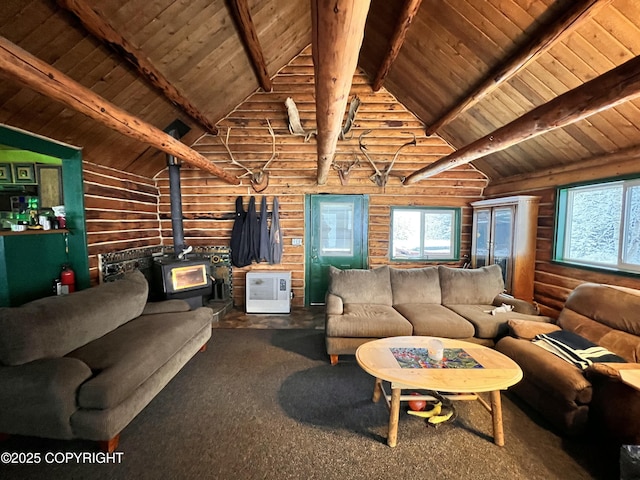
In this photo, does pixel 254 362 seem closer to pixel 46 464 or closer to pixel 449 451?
pixel 46 464

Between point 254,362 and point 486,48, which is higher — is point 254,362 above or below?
below

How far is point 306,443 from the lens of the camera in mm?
1747

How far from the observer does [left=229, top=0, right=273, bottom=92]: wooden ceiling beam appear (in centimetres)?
253

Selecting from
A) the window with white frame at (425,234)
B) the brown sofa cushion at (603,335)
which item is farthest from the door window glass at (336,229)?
the brown sofa cushion at (603,335)

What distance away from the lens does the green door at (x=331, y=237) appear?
15.4ft

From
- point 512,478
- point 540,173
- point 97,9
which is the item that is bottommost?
point 512,478

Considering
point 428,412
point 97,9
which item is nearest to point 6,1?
point 97,9

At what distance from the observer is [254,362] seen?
2.78 metres

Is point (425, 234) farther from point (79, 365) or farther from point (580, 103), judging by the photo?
point (79, 365)

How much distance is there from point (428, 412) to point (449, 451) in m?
0.25

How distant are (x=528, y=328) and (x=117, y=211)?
5250 millimetres

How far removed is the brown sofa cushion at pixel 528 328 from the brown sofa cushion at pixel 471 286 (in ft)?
2.64

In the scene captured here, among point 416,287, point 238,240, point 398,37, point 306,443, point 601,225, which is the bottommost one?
point 306,443

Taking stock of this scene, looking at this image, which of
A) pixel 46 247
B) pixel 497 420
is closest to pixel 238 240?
pixel 46 247
